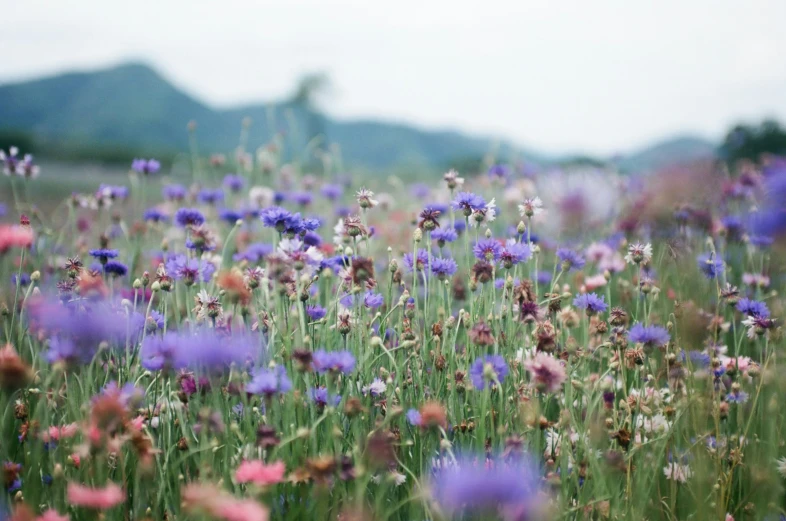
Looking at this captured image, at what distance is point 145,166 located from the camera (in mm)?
4008

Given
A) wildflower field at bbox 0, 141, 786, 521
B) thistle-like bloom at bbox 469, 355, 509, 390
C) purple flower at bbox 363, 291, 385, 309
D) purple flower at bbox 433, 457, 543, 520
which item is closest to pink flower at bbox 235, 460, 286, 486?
wildflower field at bbox 0, 141, 786, 521

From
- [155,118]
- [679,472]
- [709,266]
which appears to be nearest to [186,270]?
[679,472]

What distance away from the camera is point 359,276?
186cm

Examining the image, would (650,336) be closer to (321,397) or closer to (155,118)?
(321,397)

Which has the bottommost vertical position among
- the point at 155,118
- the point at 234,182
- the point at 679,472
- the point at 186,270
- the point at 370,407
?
the point at 679,472

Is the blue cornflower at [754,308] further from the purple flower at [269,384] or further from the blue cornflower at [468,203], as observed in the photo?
the purple flower at [269,384]

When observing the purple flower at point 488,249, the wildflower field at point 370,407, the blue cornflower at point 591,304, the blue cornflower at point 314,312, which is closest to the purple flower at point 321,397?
the wildflower field at point 370,407

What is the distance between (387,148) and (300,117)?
186 ft

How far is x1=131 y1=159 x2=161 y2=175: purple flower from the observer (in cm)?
394

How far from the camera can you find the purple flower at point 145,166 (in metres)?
3.94

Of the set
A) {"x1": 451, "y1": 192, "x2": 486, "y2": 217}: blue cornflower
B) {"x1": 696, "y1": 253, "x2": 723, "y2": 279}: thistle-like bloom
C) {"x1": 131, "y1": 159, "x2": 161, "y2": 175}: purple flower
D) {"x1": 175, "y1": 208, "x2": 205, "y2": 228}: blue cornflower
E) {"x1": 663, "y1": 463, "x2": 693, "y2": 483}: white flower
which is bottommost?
{"x1": 663, "y1": 463, "x2": 693, "y2": 483}: white flower

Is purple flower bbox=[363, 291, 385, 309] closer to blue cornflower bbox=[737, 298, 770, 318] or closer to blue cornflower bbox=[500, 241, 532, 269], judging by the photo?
blue cornflower bbox=[500, 241, 532, 269]

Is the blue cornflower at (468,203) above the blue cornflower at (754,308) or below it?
above

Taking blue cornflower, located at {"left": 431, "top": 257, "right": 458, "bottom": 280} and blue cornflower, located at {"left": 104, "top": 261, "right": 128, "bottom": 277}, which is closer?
blue cornflower, located at {"left": 431, "top": 257, "right": 458, "bottom": 280}
